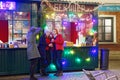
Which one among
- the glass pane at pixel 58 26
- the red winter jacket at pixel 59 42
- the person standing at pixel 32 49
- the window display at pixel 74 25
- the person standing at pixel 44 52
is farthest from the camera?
the glass pane at pixel 58 26

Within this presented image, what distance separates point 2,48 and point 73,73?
125 inches

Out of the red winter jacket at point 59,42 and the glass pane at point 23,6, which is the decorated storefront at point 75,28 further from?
the red winter jacket at point 59,42

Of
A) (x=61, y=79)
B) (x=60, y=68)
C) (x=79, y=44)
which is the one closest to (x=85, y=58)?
(x=79, y=44)

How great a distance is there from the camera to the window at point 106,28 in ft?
76.8

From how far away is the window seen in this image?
76.8 feet

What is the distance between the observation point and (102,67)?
16.3 m

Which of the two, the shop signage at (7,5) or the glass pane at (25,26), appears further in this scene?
the glass pane at (25,26)

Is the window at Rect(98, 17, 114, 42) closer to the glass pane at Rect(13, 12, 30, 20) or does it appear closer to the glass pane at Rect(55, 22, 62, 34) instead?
the glass pane at Rect(55, 22, 62, 34)

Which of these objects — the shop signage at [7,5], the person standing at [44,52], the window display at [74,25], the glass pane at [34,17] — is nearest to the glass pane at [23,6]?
the shop signage at [7,5]

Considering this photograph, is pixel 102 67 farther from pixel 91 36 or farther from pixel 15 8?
pixel 15 8

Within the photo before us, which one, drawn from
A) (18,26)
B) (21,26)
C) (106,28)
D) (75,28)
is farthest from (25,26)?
(106,28)

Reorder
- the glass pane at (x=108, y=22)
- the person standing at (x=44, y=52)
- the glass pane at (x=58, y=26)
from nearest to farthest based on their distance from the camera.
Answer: the person standing at (x=44, y=52) < the glass pane at (x=58, y=26) < the glass pane at (x=108, y=22)

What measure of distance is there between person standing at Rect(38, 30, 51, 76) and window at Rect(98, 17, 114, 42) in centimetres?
936

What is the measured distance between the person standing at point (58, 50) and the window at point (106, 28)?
9500mm
